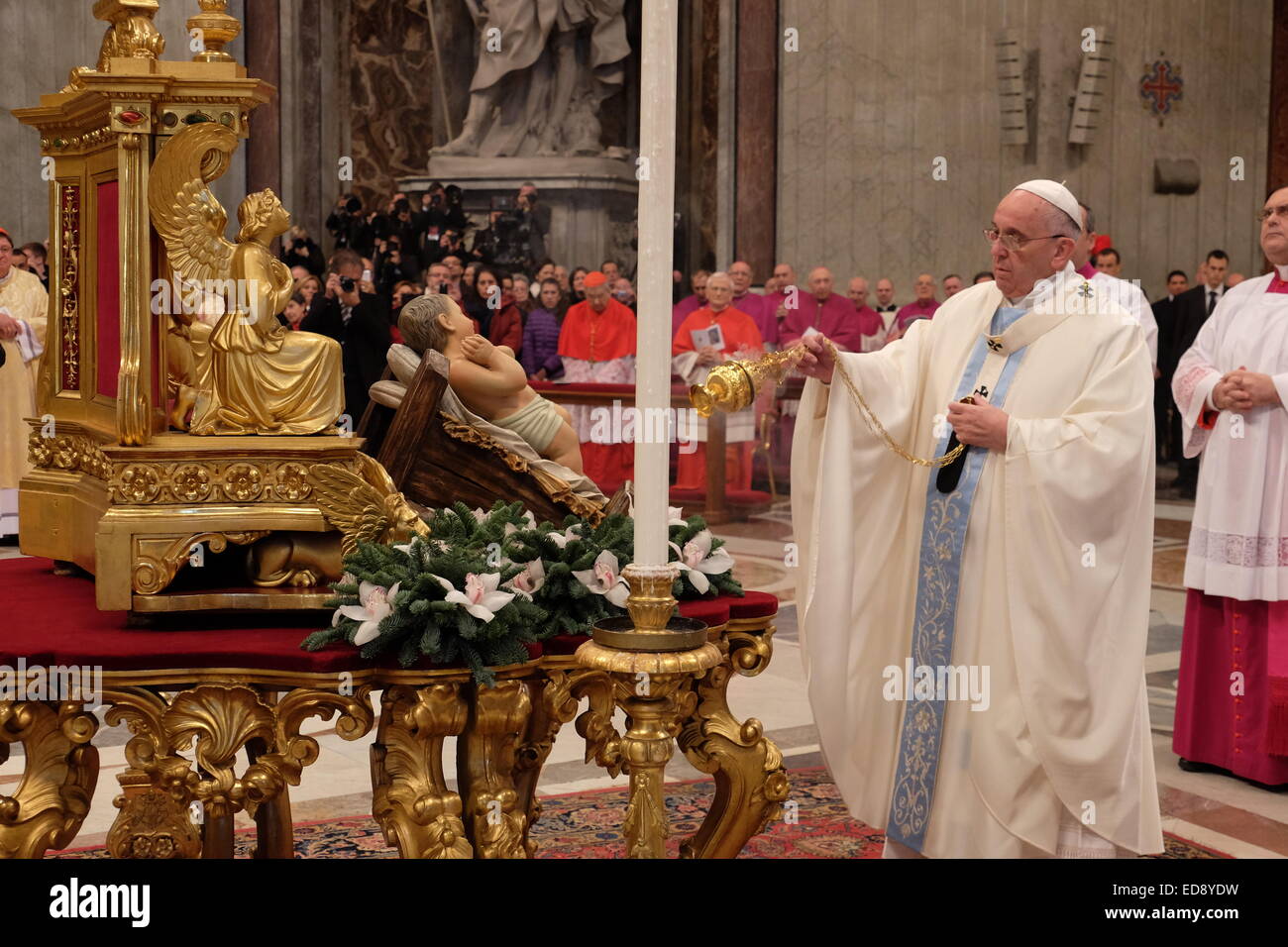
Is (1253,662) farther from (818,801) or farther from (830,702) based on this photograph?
(830,702)

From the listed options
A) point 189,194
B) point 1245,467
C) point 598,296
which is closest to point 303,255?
point 598,296

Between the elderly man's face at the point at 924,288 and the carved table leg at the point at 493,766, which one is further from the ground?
the elderly man's face at the point at 924,288

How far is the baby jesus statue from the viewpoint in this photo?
4.91 m

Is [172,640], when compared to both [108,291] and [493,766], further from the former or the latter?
[108,291]

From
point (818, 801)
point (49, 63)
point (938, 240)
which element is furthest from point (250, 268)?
point (938, 240)

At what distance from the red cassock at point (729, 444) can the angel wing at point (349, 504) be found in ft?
27.7

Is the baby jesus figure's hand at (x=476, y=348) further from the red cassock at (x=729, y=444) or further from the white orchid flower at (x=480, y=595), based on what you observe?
the red cassock at (x=729, y=444)

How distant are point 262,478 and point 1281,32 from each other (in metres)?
14.5

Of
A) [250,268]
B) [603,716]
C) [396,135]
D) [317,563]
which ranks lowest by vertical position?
[603,716]

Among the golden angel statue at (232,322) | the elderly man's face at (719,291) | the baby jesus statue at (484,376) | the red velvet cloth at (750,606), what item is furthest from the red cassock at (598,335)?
the golden angel statue at (232,322)

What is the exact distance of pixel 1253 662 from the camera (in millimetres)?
5035

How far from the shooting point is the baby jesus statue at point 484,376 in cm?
491

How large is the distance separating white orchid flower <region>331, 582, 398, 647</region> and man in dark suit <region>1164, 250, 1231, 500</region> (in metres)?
10.5

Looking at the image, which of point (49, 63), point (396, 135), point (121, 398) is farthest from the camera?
point (396, 135)
